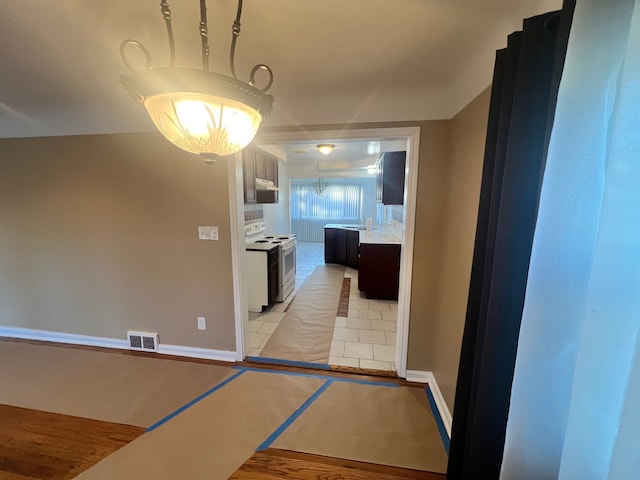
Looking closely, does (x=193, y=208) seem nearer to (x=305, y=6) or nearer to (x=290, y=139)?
(x=290, y=139)

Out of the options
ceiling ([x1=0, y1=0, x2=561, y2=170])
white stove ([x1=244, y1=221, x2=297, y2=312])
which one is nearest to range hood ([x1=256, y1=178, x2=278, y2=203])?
white stove ([x1=244, y1=221, x2=297, y2=312])

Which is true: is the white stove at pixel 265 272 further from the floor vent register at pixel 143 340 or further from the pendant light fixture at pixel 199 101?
→ the pendant light fixture at pixel 199 101

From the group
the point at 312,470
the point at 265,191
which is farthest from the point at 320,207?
the point at 312,470

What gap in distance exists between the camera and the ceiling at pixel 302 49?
102 centimetres

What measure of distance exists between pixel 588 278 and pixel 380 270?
129 inches

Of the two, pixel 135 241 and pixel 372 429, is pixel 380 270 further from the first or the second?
pixel 135 241

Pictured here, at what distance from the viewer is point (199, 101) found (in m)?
0.74

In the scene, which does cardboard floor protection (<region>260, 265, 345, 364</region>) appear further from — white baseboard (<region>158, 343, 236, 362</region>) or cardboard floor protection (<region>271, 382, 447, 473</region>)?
cardboard floor protection (<region>271, 382, 447, 473</region>)

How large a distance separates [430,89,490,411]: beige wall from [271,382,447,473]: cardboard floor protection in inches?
10.6

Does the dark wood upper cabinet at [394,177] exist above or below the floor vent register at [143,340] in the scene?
above

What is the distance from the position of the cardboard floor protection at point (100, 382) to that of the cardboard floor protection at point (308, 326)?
0.59m

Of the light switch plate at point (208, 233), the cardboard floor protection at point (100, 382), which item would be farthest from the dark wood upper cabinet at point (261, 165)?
the cardboard floor protection at point (100, 382)

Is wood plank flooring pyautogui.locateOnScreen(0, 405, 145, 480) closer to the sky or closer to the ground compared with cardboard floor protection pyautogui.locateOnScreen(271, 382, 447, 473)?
closer to the ground

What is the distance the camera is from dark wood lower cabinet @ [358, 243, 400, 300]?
12.2 feet
